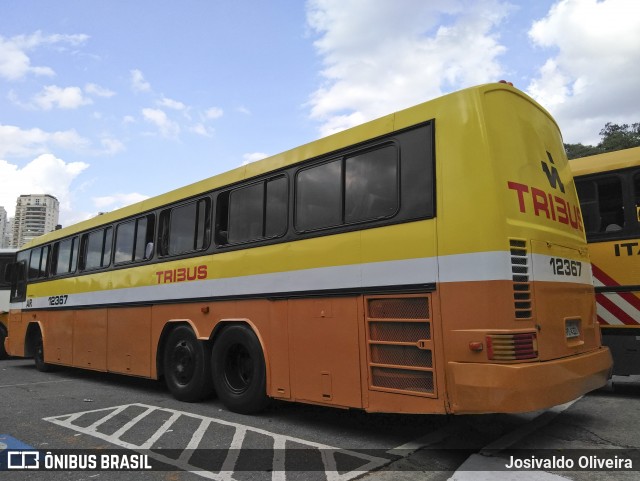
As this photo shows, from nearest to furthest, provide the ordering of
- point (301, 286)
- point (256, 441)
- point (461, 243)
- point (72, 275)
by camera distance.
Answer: point (461, 243) → point (256, 441) → point (301, 286) → point (72, 275)

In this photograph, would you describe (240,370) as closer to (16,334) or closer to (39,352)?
(39,352)

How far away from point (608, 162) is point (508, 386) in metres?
4.90

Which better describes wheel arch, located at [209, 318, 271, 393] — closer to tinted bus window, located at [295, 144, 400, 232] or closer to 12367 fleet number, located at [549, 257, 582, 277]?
tinted bus window, located at [295, 144, 400, 232]

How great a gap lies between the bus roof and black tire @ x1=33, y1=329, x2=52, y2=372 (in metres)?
11.6

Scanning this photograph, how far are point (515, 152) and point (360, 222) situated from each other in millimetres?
1604

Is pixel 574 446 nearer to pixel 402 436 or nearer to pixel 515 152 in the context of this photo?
pixel 402 436

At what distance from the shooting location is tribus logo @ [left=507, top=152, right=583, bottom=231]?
435 cm

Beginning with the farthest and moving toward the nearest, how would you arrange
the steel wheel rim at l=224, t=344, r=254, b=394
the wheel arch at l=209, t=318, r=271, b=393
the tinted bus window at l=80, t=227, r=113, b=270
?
the tinted bus window at l=80, t=227, r=113, b=270, the steel wheel rim at l=224, t=344, r=254, b=394, the wheel arch at l=209, t=318, r=271, b=393

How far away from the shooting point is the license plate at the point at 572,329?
4.52 metres

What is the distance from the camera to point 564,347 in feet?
14.4

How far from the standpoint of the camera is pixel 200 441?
495 cm

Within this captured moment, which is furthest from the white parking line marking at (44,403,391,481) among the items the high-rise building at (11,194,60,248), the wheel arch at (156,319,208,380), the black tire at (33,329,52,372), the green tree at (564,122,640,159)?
the high-rise building at (11,194,60,248)

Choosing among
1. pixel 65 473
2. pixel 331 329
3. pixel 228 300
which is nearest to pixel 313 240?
pixel 331 329

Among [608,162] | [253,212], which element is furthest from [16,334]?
[608,162]
